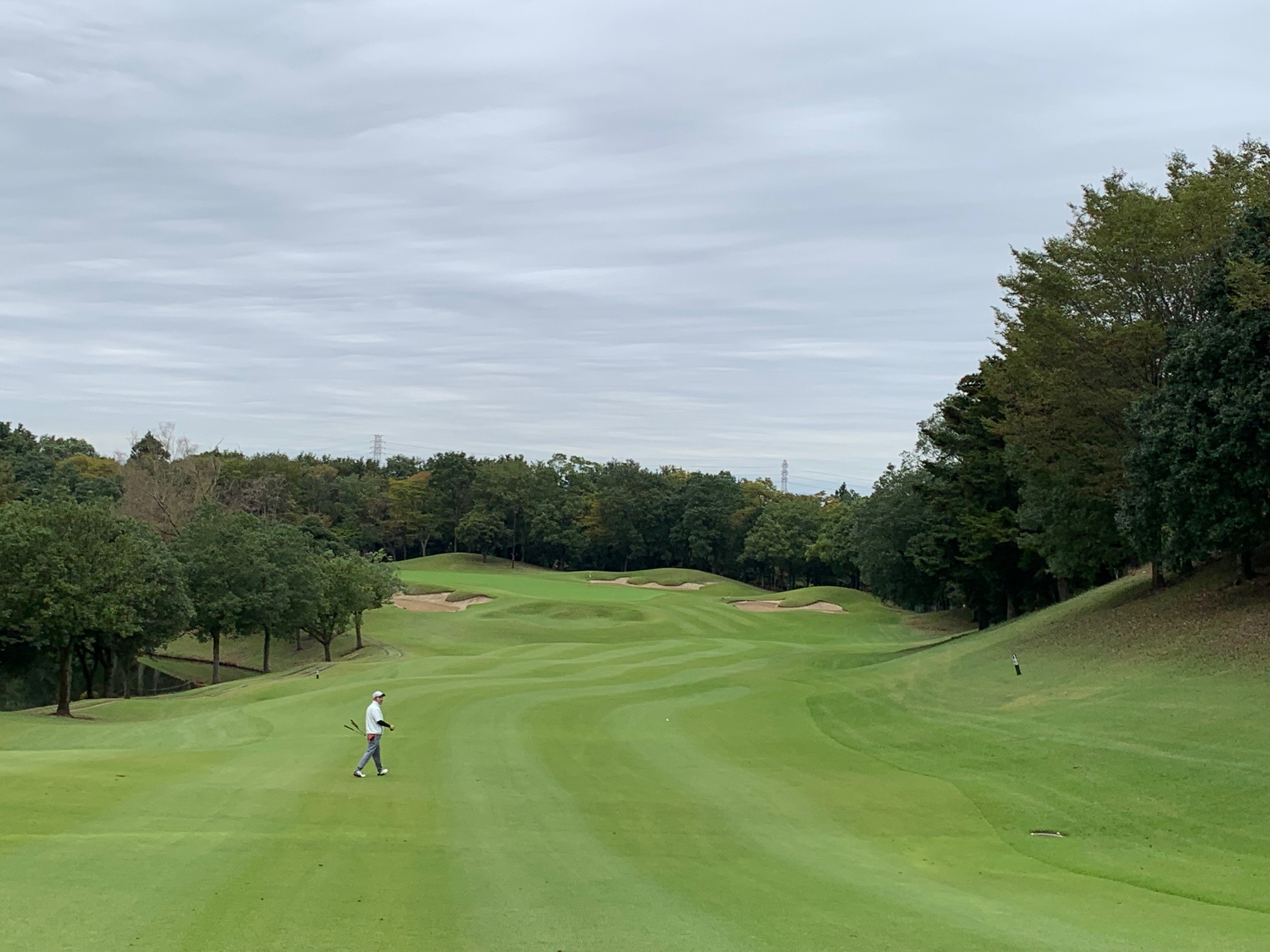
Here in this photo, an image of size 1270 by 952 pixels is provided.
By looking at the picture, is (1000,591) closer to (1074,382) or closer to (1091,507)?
(1091,507)

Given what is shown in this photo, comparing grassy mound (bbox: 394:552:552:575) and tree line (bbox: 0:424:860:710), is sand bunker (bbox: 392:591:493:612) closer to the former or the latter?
tree line (bbox: 0:424:860:710)

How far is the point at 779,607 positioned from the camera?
88.9 metres

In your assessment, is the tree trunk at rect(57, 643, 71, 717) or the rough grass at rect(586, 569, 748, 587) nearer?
the tree trunk at rect(57, 643, 71, 717)

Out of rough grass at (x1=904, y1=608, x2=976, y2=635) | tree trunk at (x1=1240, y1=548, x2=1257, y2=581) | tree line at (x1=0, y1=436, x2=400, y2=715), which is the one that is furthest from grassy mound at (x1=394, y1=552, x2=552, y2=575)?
tree trunk at (x1=1240, y1=548, x2=1257, y2=581)

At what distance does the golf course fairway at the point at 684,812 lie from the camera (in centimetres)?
1108

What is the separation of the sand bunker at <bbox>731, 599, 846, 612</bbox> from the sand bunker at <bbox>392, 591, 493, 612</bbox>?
74.5 feet

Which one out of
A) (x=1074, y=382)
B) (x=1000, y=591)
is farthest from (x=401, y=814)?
(x=1000, y=591)

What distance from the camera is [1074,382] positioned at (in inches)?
1455

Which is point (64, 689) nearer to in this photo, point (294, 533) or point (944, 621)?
point (294, 533)

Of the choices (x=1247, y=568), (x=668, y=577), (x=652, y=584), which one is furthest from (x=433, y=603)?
(x=1247, y=568)

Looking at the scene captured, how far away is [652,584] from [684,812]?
10014 cm

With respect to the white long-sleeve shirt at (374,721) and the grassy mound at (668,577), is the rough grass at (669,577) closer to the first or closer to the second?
the grassy mound at (668,577)

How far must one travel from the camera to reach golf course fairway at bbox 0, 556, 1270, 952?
11.1m

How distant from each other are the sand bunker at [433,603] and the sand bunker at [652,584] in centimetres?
2760
